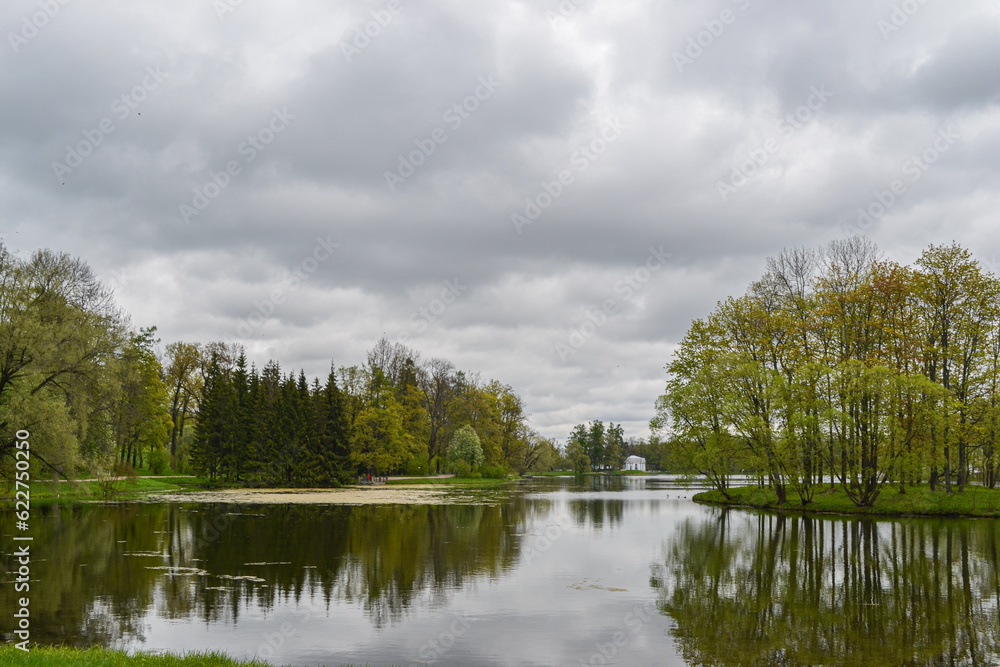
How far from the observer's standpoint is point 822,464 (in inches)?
1702

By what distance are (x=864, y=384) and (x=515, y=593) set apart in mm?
29813

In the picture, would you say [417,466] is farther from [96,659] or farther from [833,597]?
[96,659]

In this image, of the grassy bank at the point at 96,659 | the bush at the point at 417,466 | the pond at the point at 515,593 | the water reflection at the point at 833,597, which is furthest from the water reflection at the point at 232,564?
the bush at the point at 417,466

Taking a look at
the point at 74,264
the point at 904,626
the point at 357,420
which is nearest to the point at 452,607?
the point at 904,626

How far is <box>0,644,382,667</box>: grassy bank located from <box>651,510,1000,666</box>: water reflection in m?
7.88

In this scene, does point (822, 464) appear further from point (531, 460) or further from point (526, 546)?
point (531, 460)

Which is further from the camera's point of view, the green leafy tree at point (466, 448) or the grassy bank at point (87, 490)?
the green leafy tree at point (466, 448)

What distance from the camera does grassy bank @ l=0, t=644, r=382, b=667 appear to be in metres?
9.30

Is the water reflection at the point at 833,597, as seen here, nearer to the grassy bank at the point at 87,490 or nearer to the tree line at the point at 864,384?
the tree line at the point at 864,384

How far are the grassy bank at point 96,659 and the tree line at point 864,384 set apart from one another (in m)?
36.7

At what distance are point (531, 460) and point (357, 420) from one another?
48777 millimetres

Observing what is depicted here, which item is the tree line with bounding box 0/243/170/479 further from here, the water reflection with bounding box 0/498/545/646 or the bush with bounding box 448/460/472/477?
the bush with bounding box 448/460/472/477

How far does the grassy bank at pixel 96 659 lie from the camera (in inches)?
366

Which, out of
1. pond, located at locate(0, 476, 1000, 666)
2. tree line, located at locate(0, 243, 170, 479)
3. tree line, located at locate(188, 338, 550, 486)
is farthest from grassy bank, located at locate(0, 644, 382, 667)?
tree line, located at locate(188, 338, 550, 486)
